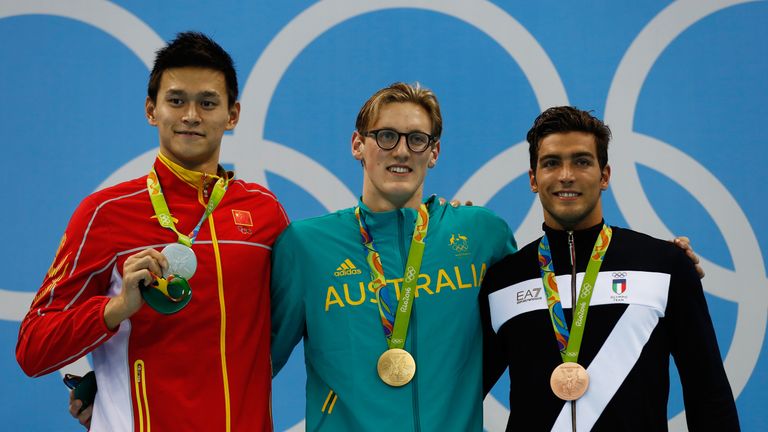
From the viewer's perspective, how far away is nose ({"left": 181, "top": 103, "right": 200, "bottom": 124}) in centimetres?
287

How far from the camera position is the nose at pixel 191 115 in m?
2.87

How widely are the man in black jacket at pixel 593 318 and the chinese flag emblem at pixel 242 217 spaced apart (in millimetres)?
933

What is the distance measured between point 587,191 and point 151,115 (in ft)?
5.37

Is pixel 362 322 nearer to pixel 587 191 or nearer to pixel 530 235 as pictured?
pixel 587 191

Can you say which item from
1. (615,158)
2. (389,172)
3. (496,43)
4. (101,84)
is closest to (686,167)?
(615,158)

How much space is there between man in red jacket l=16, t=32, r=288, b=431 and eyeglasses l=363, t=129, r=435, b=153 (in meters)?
0.55

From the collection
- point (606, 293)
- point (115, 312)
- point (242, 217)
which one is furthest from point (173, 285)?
point (606, 293)

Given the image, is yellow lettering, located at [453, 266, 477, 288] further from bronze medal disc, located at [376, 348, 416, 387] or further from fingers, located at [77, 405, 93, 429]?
fingers, located at [77, 405, 93, 429]

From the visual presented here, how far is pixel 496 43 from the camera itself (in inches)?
191

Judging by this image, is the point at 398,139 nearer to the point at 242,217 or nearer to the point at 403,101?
the point at 403,101

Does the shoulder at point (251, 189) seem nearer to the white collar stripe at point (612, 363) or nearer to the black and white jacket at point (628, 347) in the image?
the black and white jacket at point (628, 347)

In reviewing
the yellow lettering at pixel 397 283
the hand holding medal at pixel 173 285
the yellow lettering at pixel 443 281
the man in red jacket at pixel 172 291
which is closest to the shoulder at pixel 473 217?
the yellow lettering at pixel 443 281

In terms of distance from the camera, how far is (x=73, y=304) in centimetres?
268

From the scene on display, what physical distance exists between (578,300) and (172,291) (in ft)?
4.35
